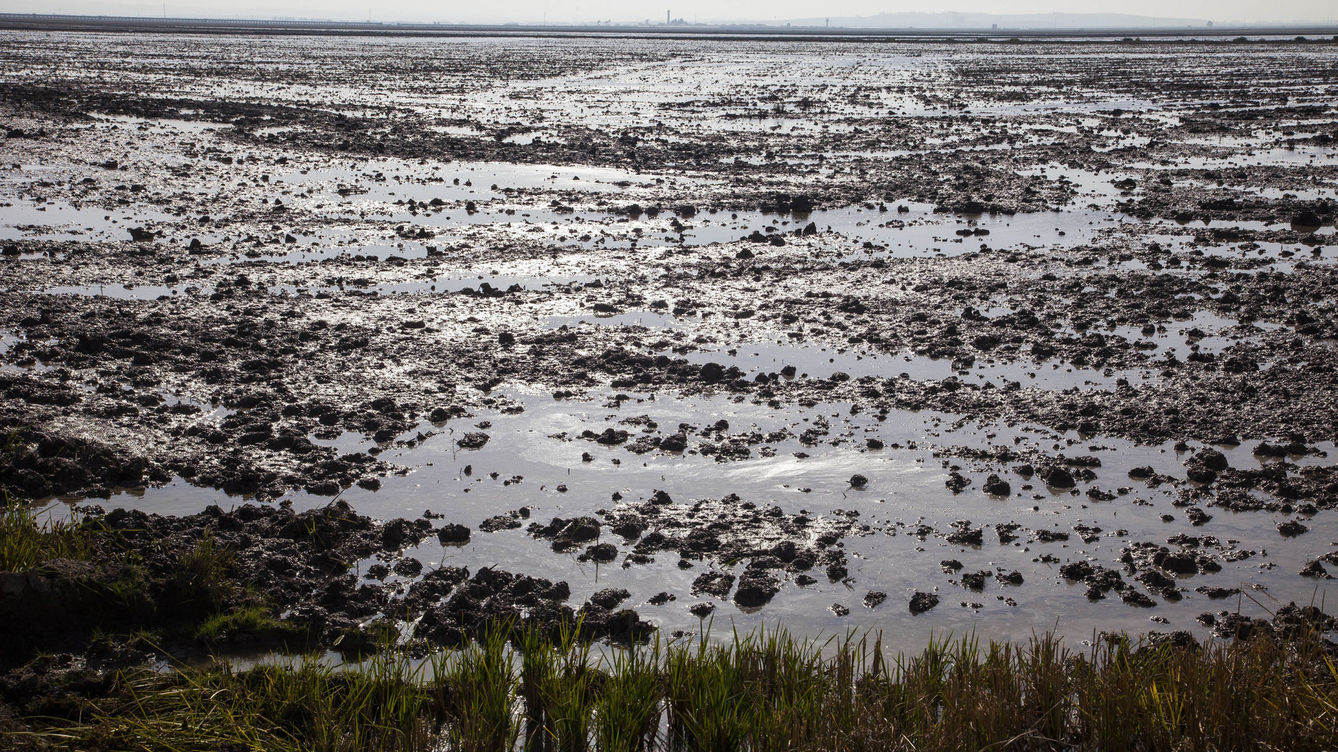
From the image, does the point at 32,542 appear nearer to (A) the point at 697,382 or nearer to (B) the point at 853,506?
(B) the point at 853,506

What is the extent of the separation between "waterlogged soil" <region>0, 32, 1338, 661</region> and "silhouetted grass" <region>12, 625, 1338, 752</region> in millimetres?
595

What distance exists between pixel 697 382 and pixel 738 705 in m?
4.74

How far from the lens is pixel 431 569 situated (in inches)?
232

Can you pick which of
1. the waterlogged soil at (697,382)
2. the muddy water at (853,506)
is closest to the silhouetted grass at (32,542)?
the waterlogged soil at (697,382)

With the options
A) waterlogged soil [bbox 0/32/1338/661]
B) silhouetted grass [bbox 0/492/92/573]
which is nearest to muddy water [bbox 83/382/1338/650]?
waterlogged soil [bbox 0/32/1338/661]

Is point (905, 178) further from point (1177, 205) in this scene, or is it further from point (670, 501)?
point (670, 501)

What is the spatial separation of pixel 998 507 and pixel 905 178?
13.6 m

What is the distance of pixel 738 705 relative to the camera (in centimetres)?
427

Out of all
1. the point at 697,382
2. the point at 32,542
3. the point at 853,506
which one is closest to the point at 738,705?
the point at 853,506

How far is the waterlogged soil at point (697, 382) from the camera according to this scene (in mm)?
5855

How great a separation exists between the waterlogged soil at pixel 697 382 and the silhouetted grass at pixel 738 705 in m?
0.60

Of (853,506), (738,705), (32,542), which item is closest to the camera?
(738,705)

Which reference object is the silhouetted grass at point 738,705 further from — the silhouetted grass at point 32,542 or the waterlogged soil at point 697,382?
the silhouetted grass at point 32,542

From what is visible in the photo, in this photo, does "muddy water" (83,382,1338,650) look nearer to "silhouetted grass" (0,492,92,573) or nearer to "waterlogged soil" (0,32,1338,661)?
"waterlogged soil" (0,32,1338,661)
